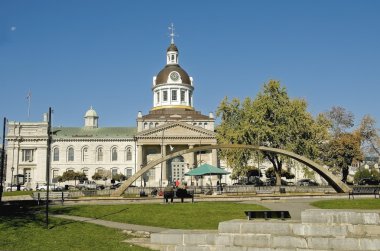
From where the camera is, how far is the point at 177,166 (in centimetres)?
8269

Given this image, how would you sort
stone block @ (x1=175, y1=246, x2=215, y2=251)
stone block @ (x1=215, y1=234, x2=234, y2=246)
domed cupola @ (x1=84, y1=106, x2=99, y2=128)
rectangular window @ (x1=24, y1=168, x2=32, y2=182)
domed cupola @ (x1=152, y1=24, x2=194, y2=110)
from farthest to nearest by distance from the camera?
domed cupola @ (x1=84, y1=106, x2=99, y2=128), domed cupola @ (x1=152, y1=24, x2=194, y2=110), rectangular window @ (x1=24, y1=168, x2=32, y2=182), stone block @ (x1=175, y1=246, x2=215, y2=251), stone block @ (x1=215, y1=234, x2=234, y2=246)

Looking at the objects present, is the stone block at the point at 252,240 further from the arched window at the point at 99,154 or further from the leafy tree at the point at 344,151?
the arched window at the point at 99,154

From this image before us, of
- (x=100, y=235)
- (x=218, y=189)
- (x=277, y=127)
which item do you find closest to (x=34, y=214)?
(x=100, y=235)

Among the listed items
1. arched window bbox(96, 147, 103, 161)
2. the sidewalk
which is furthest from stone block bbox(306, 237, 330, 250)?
arched window bbox(96, 147, 103, 161)

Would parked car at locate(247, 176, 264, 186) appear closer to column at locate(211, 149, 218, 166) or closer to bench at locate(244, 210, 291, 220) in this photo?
column at locate(211, 149, 218, 166)

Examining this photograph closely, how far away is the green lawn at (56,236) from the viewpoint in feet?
51.9

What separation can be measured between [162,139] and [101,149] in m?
15.9

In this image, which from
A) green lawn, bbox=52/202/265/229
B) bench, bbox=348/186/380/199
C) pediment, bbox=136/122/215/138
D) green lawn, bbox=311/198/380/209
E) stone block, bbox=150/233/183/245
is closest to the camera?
stone block, bbox=150/233/183/245

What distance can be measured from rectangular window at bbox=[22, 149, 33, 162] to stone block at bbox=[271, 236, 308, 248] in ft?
258

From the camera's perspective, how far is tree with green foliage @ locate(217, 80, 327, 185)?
54.5m

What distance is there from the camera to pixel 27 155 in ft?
277

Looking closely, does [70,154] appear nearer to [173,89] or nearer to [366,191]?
[173,89]

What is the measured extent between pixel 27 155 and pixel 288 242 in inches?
3128

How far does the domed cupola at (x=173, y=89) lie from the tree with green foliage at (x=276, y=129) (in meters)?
34.0
